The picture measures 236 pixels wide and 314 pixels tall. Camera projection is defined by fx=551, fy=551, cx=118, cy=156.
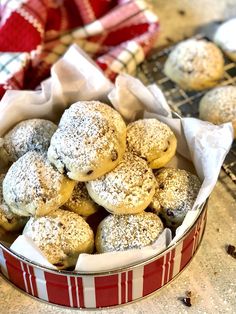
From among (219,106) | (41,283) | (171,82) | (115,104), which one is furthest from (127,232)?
(171,82)

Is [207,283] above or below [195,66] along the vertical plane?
below

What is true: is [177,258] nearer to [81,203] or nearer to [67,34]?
[81,203]

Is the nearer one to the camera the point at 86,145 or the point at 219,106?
the point at 86,145

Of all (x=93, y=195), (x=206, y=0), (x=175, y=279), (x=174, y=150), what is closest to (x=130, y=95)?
(x=174, y=150)

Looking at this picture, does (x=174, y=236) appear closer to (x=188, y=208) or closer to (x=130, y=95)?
(x=188, y=208)

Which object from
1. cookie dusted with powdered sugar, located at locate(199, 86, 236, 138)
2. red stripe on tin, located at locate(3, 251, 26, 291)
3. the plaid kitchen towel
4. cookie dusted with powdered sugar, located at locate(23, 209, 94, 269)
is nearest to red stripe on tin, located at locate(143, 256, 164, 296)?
cookie dusted with powdered sugar, located at locate(23, 209, 94, 269)
